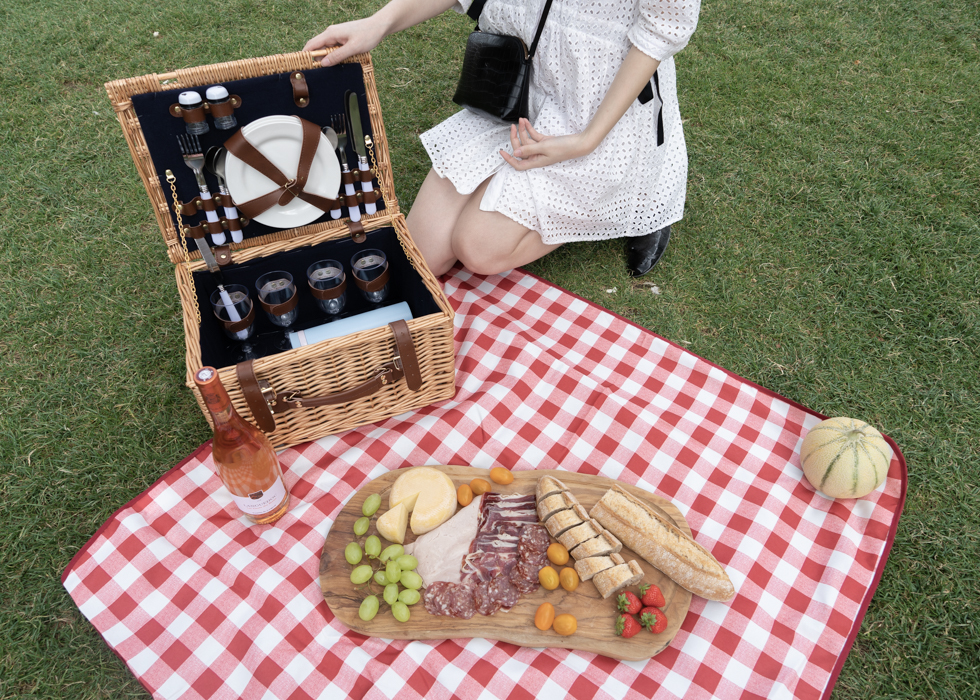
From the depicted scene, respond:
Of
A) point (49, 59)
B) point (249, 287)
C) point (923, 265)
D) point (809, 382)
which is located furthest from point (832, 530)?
point (49, 59)

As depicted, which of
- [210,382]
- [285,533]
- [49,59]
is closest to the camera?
[210,382]

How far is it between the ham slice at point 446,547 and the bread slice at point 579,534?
208mm

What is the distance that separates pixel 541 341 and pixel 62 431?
4.75ft

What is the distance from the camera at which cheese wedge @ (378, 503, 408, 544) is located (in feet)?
4.69

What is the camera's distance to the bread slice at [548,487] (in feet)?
4.76

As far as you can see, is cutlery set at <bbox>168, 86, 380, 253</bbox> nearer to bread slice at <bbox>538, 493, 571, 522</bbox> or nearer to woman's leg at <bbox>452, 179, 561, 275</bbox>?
woman's leg at <bbox>452, 179, 561, 275</bbox>

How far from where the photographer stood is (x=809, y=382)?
195 cm

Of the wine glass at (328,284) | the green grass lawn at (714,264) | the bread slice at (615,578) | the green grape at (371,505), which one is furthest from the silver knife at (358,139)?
the bread slice at (615,578)

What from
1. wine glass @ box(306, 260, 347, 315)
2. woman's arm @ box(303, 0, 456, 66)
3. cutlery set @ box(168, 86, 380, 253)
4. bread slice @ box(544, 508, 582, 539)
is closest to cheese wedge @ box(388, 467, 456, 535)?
bread slice @ box(544, 508, 582, 539)

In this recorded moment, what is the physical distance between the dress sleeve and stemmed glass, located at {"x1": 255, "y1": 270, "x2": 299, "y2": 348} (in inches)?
46.3

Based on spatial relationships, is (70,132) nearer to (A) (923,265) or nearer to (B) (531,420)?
(B) (531,420)

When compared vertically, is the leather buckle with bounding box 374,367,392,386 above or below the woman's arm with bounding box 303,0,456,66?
below

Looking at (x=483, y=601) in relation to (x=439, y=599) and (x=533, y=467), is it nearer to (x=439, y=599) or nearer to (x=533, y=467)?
(x=439, y=599)

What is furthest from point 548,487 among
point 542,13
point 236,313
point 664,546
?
point 542,13
